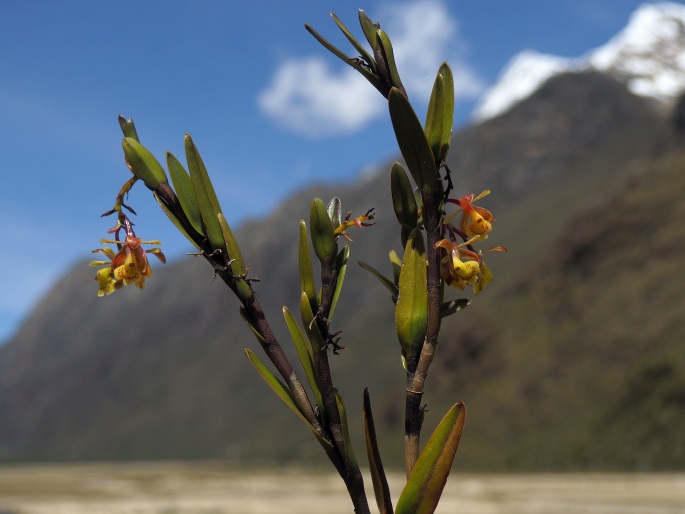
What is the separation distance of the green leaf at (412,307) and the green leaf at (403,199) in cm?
12

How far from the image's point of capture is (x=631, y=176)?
260 feet

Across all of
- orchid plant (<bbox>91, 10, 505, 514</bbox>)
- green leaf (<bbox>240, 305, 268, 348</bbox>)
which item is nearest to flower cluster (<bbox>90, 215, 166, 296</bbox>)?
orchid plant (<bbox>91, 10, 505, 514</bbox>)

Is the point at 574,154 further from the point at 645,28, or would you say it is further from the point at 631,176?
the point at 645,28

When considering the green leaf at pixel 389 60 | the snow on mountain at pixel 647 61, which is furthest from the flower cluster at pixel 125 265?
the snow on mountain at pixel 647 61

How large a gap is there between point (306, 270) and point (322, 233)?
0.33 feet

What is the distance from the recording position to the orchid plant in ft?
6.37

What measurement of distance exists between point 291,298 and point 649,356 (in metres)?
96.5

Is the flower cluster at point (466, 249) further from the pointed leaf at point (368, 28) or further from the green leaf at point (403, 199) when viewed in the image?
the pointed leaf at point (368, 28)

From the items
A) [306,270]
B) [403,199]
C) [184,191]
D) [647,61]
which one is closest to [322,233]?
[306,270]

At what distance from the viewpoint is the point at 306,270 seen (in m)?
2.06

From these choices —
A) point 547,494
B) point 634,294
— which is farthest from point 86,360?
point 547,494

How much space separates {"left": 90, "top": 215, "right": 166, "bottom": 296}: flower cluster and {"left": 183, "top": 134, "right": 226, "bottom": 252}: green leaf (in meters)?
0.20

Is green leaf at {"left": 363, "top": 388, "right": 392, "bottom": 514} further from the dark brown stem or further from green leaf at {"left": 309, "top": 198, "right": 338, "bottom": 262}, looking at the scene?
green leaf at {"left": 309, "top": 198, "right": 338, "bottom": 262}

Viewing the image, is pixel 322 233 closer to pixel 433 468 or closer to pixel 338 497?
pixel 433 468
